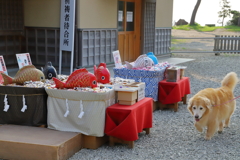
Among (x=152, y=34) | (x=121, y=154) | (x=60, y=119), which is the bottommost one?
(x=121, y=154)

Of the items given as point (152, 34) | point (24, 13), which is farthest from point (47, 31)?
point (152, 34)

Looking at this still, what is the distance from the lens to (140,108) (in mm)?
4020

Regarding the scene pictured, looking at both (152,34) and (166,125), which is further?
(152,34)

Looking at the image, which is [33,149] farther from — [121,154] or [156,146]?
[156,146]

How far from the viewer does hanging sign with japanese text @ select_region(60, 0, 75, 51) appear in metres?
7.51

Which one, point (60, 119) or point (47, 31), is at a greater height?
point (47, 31)

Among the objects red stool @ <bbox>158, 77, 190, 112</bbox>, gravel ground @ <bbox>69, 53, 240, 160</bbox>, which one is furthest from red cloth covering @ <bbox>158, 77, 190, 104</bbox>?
gravel ground @ <bbox>69, 53, 240, 160</bbox>

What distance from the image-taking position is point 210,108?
411 cm

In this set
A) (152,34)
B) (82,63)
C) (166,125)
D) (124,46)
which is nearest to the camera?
(166,125)

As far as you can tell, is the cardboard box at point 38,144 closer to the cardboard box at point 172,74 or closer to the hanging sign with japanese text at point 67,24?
the cardboard box at point 172,74

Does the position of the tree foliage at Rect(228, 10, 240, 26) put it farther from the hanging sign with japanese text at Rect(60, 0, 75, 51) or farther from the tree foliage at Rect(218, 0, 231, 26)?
the hanging sign with japanese text at Rect(60, 0, 75, 51)

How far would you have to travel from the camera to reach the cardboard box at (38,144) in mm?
3363

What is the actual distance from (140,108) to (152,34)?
26.7 feet

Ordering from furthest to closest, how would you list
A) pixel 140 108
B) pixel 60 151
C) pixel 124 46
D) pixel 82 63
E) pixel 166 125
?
pixel 124 46, pixel 82 63, pixel 166 125, pixel 140 108, pixel 60 151
